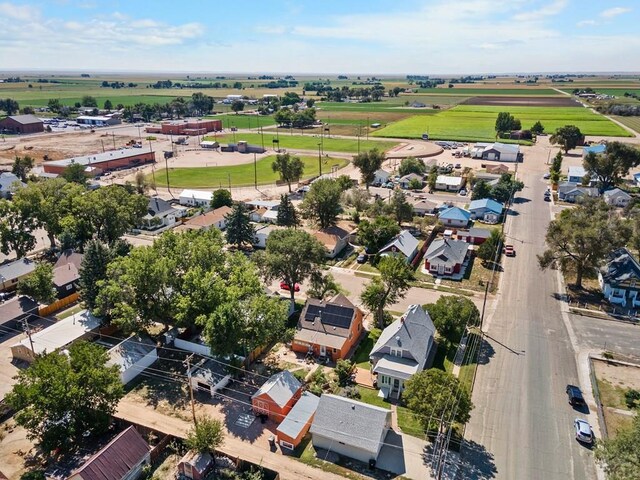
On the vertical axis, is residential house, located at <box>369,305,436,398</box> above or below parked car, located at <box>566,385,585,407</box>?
above

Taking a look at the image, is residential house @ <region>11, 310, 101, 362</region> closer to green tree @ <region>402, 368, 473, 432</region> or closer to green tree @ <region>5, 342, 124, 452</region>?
green tree @ <region>5, 342, 124, 452</region>

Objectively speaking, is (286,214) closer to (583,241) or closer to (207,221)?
(207,221)

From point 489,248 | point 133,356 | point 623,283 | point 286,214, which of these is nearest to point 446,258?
point 489,248

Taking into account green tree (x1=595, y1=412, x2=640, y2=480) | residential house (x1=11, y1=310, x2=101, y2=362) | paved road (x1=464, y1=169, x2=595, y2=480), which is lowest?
paved road (x1=464, y1=169, x2=595, y2=480)

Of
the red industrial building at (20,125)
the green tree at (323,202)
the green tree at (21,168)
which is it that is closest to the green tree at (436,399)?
the green tree at (323,202)

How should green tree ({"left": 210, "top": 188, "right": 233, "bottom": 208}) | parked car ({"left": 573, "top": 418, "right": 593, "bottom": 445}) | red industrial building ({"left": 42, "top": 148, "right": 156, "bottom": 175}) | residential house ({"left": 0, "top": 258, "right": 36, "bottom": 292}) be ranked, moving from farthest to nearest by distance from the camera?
red industrial building ({"left": 42, "top": 148, "right": 156, "bottom": 175})
green tree ({"left": 210, "top": 188, "right": 233, "bottom": 208})
residential house ({"left": 0, "top": 258, "right": 36, "bottom": 292})
parked car ({"left": 573, "top": 418, "right": 593, "bottom": 445})

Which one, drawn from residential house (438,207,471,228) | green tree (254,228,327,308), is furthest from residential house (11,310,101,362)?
residential house (438,207,471,228)

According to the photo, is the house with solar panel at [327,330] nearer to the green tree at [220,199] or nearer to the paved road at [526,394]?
the paved road at [526,394]
